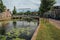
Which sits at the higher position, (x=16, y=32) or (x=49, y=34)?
(x=49, y=34)

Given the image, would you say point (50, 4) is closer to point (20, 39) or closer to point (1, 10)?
point (1, 10)

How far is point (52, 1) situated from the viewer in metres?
76.2

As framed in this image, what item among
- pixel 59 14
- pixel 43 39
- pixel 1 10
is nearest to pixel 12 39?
pixel 43 39

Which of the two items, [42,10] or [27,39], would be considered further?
[42,10]

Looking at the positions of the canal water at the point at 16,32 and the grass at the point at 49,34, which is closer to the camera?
the grass at the point at 49,34

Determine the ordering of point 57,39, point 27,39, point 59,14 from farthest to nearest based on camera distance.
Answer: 1. point 59,14
2. point 27,39
3. point 57,39

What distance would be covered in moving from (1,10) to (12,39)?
187ft

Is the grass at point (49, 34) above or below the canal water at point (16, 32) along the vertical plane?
above

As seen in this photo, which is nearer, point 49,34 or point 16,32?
point 49,34

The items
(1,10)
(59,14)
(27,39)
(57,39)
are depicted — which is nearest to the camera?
(57,39)

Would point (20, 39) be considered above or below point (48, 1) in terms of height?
below

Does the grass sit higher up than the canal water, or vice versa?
the grass

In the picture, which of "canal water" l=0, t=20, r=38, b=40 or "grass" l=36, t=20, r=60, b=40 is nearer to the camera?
"grass" l=36, t=20, r=60, b=40

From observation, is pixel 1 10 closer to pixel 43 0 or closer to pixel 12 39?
pixel 43 0
